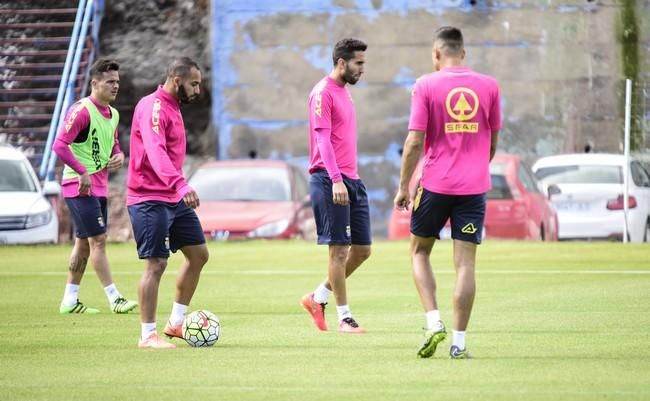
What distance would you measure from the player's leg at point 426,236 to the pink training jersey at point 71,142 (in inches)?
170

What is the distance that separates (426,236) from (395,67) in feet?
79.0

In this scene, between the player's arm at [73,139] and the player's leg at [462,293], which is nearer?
the player's leg at [462,293]

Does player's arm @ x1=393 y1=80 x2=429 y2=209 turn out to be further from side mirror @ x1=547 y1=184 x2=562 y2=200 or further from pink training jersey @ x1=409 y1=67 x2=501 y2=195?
side mirror @ x1=547 y1=184 x2=562 y2=200

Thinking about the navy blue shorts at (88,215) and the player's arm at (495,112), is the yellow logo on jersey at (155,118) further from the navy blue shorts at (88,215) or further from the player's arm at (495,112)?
the navy blue shorts at (88,215)

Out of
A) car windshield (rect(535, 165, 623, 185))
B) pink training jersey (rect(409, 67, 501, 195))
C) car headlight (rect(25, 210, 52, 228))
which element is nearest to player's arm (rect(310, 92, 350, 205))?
pink training jersey (rect(409, 67, 501, 195))

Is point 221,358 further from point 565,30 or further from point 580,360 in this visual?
point 565,30

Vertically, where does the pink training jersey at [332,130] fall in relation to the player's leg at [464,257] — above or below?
above

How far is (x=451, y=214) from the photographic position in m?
10.9

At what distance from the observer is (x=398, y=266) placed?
71.2ft

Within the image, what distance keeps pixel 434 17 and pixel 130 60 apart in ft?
22.3

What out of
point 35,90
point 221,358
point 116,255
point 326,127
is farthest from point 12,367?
point 35,90

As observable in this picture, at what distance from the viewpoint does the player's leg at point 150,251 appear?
1148 cm

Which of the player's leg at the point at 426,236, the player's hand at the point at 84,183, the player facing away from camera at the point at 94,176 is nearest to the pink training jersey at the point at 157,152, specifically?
the player's leg at the point at 426,236

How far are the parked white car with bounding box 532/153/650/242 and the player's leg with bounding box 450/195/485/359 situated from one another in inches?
618
